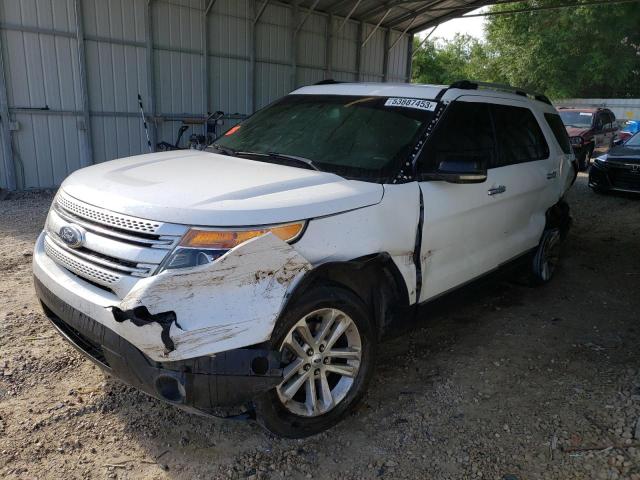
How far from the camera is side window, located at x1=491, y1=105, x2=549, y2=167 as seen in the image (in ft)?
13.8

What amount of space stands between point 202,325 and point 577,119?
646 inches

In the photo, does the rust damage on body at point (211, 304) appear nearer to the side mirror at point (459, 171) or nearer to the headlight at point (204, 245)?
the headlight at point (204, 245)

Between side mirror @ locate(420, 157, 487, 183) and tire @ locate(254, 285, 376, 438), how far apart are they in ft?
3.11

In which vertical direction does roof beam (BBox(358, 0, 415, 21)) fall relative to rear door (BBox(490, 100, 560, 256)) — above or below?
above

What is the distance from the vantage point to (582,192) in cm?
1155

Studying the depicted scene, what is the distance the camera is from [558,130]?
5.44 metres

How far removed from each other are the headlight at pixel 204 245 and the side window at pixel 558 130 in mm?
3917

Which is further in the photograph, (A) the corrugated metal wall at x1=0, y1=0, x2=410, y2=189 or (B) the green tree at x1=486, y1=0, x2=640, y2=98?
(B) the green tree at x1=486, y1=0, x2=640, y2=98

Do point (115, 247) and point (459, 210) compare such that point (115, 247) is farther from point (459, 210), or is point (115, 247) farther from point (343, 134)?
point (459, 210)

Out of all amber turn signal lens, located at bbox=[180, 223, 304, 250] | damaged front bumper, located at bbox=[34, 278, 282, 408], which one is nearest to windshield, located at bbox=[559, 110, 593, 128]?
amber turn signal lens, located at bbox=[180, 223, 304, 250]

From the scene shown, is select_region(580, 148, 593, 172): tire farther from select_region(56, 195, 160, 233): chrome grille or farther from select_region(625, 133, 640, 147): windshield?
select_region(56, 195, 160, 233): chrome grille

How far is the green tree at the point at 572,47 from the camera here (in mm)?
28109

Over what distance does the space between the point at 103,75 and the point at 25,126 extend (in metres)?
1.77

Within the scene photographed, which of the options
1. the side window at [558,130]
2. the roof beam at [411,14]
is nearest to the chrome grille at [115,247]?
the side window at [558,130]
